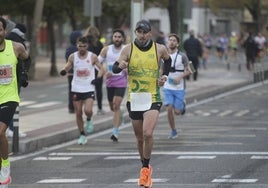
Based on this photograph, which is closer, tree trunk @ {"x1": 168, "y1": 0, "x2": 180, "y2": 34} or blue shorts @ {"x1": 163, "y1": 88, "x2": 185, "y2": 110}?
blue shorts @ {"x1": 163, "y1": 88, "x2": 185, "y2": 110}

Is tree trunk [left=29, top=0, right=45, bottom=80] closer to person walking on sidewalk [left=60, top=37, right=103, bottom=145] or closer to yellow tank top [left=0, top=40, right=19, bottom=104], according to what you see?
person walking on sidewalk [left=60, top=37, right=103, bottom=145]

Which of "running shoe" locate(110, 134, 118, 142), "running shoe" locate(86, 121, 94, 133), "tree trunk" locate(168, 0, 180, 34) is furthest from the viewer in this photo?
"tree trunk" locate(168, 0, 180, 34)

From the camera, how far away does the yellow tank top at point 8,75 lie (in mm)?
9242

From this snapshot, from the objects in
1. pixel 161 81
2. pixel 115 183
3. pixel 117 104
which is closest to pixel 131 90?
pixel 161 81

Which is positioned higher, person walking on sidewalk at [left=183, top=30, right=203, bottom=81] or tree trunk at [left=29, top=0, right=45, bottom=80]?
tree trunk at [left=29, top=0, right=45, bottom=80]

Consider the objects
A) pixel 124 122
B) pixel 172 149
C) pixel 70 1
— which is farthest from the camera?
pixel 70 1

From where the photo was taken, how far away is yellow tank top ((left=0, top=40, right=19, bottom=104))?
924 centimetres

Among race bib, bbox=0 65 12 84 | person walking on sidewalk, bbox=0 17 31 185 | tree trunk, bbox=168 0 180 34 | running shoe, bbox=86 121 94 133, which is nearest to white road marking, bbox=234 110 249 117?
running shoe, bbox=86 121 94 133

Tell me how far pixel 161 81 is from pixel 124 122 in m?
8.07

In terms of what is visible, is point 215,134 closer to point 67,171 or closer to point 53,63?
point 67,171

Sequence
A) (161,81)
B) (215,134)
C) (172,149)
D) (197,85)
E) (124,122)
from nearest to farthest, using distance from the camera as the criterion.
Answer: (161,81) → (172,149) → (215,134) → (124,122) → (197,85)

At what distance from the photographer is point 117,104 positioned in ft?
47.1

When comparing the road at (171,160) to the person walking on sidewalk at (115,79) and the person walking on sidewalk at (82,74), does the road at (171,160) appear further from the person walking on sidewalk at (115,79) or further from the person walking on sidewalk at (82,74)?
the person walking on sidewalk at (82,74)

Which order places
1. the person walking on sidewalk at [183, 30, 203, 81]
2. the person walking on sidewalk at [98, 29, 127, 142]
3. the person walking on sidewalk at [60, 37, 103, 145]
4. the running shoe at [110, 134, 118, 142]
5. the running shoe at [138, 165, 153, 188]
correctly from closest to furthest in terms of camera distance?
the running shoe at [138, 165, 153, 188]
the person walking on sidewalk at [60, 37, 103, 145]
the person walking on sidewalk at [98, 29, 127, 142]
the running shoe at [110, 134, 118, 142]
the person walking on sidewalk at [183, 30, 203, 81]
